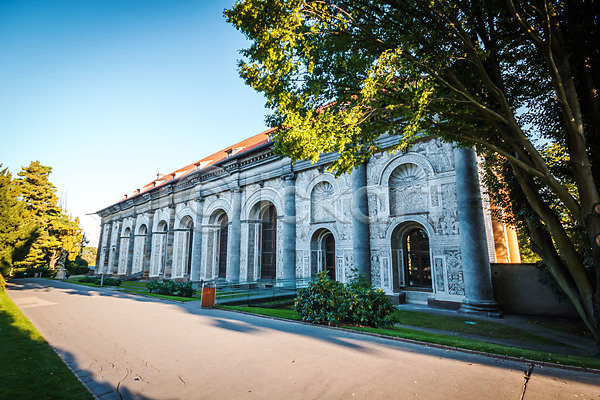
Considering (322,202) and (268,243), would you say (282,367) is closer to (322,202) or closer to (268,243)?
(322,202)

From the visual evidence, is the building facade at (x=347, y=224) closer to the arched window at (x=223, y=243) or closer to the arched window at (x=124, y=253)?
the arched window at (x=223, y=243)

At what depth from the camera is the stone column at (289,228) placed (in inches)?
643

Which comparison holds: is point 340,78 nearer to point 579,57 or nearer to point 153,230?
point 579,57

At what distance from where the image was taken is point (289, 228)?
16.8m

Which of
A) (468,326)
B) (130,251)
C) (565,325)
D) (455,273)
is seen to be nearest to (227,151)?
(455,273)

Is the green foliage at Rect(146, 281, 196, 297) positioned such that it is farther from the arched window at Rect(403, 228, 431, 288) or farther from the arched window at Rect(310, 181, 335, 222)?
the arched window at Rect(403, 228, 431, 288)

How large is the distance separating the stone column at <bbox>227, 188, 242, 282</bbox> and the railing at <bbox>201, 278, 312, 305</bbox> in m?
1.34

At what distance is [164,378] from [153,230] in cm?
2857

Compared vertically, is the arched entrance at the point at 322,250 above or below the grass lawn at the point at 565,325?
above

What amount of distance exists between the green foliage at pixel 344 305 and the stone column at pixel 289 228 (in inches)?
316

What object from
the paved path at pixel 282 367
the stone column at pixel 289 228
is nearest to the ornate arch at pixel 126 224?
the stone column at pixel 289 228

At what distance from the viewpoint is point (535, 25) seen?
247 inches

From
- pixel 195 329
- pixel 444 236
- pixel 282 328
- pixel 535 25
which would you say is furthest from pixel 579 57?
pixel 195 329

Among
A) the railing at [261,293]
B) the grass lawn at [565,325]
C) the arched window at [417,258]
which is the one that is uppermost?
the arched window at [417,258]
